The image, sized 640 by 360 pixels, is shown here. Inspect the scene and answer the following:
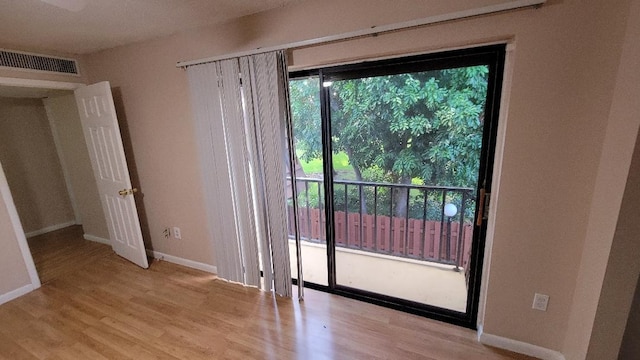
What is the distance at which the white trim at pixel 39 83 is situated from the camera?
2.15m

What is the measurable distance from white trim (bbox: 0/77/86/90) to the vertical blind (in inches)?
61.5

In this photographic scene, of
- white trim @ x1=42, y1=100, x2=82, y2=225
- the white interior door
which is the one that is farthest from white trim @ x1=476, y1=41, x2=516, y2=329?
white trim @ x1=42, y1=100, x2=82, y2=225

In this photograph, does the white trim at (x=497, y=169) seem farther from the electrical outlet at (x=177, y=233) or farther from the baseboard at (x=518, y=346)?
the electrical outlet at (x=177, y=233)

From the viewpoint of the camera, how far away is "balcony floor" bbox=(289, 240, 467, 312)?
217 cm

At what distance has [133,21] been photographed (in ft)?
6.05

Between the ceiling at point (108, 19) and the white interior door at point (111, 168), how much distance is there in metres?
0.44

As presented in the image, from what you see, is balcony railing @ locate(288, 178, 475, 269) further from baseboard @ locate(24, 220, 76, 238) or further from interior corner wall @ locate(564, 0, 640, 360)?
baseboard @ locate(24, 220, 76, 238)

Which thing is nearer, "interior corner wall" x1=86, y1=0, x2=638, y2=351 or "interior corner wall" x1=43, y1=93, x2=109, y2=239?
"interior corner wall" x1=86, y1=0, x2=638, y2=351

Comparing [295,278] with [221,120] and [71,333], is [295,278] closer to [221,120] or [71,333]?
[221,120]

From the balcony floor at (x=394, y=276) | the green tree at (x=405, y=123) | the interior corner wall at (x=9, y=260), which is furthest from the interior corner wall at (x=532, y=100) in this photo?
the interior corner wall at (x=9, y=260)

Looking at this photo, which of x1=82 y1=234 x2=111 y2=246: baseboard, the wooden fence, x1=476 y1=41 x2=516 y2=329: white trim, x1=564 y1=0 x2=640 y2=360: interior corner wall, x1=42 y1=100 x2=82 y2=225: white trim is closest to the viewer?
x1=564 y1=0 x2=640 y2=360: interior corner wall

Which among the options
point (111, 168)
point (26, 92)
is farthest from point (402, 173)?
point (26, 92)

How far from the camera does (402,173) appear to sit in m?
2.55

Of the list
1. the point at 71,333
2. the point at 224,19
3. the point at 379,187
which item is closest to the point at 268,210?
the point at 379,187
